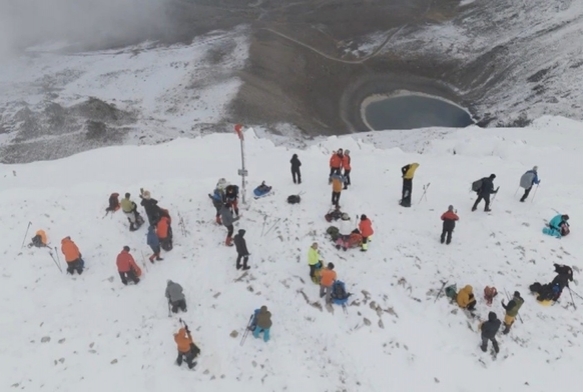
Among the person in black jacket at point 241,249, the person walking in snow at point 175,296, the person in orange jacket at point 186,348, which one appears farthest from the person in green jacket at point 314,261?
the person in orange jacket at point 186,348

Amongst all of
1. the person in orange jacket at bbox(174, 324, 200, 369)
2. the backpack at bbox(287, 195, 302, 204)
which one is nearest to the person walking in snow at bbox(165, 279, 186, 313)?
the person in orange jacket at bbox(174, 324, 200, 369)

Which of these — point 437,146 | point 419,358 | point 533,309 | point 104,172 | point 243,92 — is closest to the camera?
point 419,358

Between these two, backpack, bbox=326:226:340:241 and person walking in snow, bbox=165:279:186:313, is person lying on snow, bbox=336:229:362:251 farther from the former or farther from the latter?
person walking in snow, bbox=165:279:186:313

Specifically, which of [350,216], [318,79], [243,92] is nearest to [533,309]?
[350,216]

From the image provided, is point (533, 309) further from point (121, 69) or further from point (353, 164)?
point (121, 69)

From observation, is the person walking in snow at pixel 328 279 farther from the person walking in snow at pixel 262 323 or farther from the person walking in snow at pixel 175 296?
the person walking in snow at pixel 175 296
